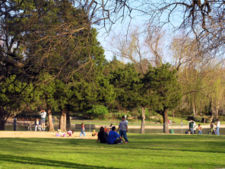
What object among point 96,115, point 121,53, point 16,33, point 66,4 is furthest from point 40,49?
point 96,115

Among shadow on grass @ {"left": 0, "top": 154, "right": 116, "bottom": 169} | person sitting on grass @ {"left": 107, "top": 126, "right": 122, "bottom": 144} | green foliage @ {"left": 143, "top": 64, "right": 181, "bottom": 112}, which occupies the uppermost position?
green foliage @ {"left": 143, "top": 64, "right": 181, "bottom": 112}

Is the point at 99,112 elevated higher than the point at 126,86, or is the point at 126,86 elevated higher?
the point at 126,86

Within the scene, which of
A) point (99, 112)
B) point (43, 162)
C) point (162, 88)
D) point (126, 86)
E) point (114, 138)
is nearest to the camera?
point (43, 162)

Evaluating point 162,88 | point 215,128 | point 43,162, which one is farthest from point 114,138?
point 162,88

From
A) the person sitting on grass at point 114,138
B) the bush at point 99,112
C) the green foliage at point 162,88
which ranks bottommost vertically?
the person sitting on grass at point 114,138

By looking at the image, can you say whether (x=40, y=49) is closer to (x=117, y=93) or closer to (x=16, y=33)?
(x=16, y=33)

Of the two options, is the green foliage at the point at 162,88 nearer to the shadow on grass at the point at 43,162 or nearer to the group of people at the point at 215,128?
the group of people at the point at 215,128

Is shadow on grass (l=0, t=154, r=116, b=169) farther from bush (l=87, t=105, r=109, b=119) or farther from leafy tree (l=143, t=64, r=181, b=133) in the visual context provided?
bush (l=87, t=105, r=109, b=119)

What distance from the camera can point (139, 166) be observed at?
10.7m

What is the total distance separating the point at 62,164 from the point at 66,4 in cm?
490

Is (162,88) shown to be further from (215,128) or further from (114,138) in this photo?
(114,138)

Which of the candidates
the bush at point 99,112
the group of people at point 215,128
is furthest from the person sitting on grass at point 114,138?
the bush at point 99,112

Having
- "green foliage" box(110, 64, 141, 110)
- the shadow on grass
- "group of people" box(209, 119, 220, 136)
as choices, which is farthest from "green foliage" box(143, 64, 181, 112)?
the shadow on grass

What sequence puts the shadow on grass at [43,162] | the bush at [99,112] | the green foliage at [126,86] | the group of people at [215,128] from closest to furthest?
the shadow on grass at [43,162]
the group of people at [215,128]
the green foliage at [126,86]
the bush at [99,112]
